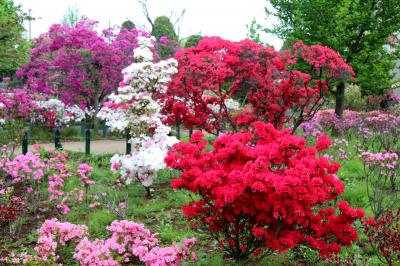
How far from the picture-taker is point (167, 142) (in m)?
8.29

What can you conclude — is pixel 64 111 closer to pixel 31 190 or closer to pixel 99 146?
pixel 99 146

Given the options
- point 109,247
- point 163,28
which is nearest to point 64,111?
point 163,28

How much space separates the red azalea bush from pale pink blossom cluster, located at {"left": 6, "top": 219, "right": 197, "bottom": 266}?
495 mm

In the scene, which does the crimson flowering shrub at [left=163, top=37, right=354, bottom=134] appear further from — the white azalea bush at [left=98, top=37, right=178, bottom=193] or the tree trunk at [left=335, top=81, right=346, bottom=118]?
the tree trunk at [left=335, top=81, right=346, bottom=118]

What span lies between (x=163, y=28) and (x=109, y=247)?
22261 millimetres

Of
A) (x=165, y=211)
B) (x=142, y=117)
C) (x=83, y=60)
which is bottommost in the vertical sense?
(x=165, y=211)

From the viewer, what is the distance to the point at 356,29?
1705 cm

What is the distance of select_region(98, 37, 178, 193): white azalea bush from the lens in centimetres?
805

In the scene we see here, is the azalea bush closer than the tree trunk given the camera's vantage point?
Yes

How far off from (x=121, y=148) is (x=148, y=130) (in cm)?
653

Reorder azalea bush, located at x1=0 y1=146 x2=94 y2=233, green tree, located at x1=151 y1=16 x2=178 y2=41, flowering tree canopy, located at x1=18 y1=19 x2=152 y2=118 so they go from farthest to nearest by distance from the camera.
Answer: green tree, located at x1=151 y1=16 x2=178 y2=41 → flowering tree canopy, located at x1=18 y1=19 x2=152 y2=118 → azalea bush, located at x1=0 y1=146 x2=94 y2=233

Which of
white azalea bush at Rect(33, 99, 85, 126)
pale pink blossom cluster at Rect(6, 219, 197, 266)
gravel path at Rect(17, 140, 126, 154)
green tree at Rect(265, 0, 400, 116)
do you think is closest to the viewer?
pale pink blossom cluster at Rect(6, 219, 197, 266)

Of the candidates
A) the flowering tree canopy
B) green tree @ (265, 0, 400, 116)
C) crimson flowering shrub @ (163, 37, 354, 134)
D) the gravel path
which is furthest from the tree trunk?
crimson flowering shrub @ (163, 37, 354, 134)

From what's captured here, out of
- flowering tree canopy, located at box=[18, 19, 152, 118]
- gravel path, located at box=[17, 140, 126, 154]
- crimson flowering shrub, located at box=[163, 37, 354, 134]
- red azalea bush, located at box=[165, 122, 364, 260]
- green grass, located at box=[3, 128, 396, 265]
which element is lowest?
green grass, located at box=[3, 128, 396, 265]
